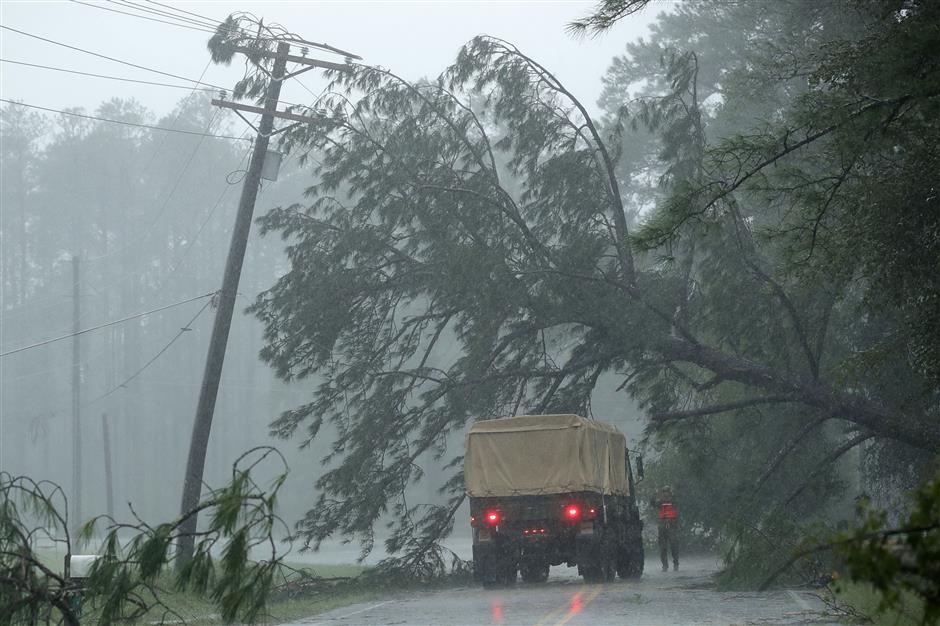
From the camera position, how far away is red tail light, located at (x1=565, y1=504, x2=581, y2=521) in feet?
67.4

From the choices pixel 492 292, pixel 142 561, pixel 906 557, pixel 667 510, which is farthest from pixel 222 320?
pixel 906 557

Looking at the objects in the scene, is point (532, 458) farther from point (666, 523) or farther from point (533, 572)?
point (666, 523)

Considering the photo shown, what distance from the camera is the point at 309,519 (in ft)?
75.0

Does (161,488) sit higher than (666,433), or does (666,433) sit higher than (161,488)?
(161,488)

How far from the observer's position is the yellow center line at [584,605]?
548 inches

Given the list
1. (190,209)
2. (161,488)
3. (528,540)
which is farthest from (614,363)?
(190,209)

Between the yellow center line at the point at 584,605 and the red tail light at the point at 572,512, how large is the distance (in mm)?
1199

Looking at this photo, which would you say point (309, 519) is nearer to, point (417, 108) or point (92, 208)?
point (417, 108)

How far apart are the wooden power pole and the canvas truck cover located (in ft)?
15.2

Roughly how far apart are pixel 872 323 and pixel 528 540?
24.5 ft

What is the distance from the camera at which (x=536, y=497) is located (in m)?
20.9

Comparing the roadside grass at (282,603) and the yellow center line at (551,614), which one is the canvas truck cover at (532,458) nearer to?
the roadside grass at (282,603)

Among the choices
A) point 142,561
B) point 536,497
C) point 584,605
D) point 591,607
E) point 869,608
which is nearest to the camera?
point 142,561

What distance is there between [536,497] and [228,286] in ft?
21.8
